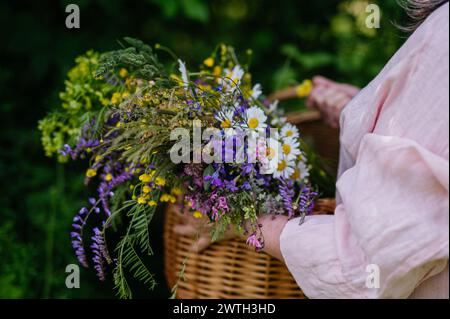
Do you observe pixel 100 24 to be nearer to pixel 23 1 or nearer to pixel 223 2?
pixel 23 1

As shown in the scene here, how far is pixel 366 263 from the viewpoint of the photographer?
1.02 metres

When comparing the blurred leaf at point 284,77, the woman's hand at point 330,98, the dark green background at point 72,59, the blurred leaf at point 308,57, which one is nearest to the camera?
the woman's hand at point 330,98

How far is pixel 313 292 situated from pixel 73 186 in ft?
4.36

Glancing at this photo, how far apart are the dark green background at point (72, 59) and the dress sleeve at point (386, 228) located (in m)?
1.15

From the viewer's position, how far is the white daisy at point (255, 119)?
4.16 feet

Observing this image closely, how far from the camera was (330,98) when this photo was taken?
1.86m

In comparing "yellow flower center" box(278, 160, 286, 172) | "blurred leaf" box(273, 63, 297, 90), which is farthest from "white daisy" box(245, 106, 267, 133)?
A: "blurred leaf" box(273, 63, 297, 90)

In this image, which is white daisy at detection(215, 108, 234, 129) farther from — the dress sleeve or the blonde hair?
the blonde hair

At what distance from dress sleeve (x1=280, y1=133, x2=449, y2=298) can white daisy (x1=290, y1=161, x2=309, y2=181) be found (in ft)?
0.98

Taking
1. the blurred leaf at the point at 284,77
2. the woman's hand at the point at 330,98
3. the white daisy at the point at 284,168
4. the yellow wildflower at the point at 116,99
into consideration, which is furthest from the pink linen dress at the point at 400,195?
the blurred leaf at the point at 284,77

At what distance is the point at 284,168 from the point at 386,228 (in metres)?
0.40

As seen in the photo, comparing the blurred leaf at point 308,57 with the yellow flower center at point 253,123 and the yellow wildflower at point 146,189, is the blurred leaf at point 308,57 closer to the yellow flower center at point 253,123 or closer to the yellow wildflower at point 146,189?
the yellow flower center at point 253,123

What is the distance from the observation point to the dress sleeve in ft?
3.08
